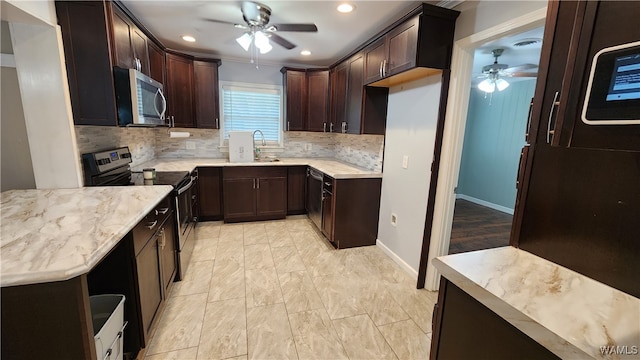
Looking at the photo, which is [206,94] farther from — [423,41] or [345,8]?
[423,41]

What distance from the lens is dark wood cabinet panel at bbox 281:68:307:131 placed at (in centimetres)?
411

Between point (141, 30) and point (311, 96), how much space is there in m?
2.25

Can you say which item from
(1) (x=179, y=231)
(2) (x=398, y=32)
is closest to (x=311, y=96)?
(2) (x=398, y=32)

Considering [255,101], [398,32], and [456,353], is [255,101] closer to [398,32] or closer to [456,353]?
[398,32]

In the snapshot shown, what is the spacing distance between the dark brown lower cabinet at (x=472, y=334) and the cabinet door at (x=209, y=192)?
334 centimetres

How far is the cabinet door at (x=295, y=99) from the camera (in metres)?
4.11

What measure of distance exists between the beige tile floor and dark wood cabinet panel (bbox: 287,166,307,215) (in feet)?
3.36

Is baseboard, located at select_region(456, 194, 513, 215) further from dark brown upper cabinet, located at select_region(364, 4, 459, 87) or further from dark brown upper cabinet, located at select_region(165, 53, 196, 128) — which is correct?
dark brown upper cabinet, located at select_region(165, 53, 196, 128)

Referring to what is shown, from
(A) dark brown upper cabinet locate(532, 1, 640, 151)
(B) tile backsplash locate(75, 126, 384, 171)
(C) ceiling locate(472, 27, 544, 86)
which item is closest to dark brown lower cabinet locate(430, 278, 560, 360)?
(A) dark brown upper cabinet locate(532, 1, 640, 151)

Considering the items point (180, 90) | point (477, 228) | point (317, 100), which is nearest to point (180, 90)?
point (180, 90)

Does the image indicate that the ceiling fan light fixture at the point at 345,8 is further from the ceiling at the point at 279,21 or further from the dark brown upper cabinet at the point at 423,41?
the dark brown upper cabinet at the point at 423,41

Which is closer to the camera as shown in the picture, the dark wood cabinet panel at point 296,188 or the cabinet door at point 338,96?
the cabinet door at point 338,96

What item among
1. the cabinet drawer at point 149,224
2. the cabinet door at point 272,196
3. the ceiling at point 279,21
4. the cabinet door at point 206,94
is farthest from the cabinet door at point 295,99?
the cabinet drawer at point 149,224

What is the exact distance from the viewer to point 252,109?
4352 mm
